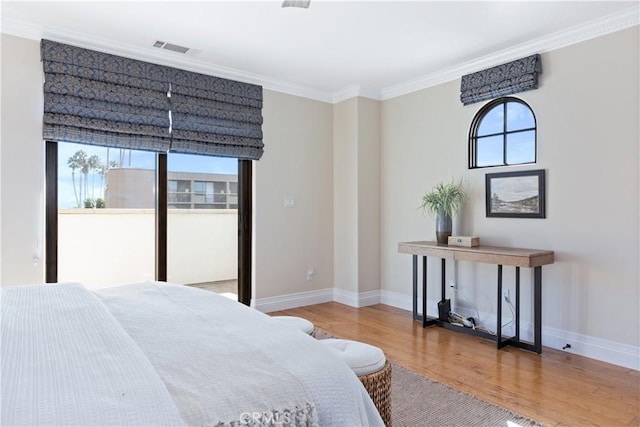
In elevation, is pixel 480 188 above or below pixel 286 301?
above

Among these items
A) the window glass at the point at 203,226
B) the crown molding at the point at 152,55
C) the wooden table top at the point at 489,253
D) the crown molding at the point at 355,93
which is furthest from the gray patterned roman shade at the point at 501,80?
the window glass at the point at 203,226

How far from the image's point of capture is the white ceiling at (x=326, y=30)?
2877 mm

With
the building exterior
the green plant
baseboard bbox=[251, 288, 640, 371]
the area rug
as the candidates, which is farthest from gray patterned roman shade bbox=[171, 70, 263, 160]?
the area rug

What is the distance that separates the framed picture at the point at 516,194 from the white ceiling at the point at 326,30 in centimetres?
107

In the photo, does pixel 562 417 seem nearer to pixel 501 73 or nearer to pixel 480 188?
pixel 480 188

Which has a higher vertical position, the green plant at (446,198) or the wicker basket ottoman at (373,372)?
the green plant at (446,198)

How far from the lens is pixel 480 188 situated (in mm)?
3889

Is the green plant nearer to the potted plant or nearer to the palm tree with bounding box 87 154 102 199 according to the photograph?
the potted plant

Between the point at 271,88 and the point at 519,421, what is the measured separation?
377 centimetres

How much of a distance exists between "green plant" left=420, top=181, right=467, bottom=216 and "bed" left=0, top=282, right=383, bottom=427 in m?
2.73

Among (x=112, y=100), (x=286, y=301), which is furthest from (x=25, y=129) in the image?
(x=286, y=301)

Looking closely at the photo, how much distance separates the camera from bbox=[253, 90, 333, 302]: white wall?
4438 mm

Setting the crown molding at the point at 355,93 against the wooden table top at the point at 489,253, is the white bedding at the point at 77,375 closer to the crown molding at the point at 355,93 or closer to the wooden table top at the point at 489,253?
the wooden table top at the point at 489,253

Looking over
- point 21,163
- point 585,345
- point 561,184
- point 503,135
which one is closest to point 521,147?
point 503,135
